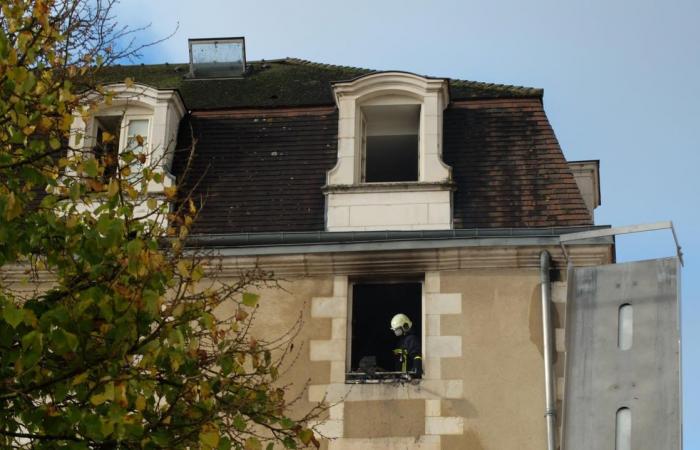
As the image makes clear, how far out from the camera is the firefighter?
14898 millimetres

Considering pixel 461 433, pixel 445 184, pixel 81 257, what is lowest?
pixel 461 433

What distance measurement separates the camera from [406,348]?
593 inches

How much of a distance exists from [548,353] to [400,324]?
149 centimetres

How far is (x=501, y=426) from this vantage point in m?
14.5

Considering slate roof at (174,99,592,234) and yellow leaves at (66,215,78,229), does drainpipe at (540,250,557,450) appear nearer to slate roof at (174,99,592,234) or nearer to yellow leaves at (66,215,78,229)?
slate roof at (174,99,592,234)

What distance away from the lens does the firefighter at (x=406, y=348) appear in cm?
1490

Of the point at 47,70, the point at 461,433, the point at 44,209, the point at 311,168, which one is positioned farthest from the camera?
the point at 311,168

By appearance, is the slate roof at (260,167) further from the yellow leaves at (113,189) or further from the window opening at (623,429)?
the yellow leaves at (113,189)

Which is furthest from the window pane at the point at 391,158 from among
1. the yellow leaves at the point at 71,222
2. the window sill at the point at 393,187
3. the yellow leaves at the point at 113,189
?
the yellow leaves at the point at 71,222

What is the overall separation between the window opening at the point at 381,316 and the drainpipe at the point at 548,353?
1260mm

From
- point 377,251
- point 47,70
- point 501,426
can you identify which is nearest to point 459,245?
point 377,251

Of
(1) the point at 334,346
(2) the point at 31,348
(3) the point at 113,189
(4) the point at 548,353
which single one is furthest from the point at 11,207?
(4) the point at 548,353

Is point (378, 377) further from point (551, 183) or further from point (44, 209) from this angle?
point (44, 209)

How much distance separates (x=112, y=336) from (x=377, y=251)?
5.59 metres
